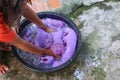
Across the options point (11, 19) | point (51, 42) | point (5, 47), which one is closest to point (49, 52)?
point (51, 42)

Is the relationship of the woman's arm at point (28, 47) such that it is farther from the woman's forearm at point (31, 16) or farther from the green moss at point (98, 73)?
the green moss at point (98, 73)

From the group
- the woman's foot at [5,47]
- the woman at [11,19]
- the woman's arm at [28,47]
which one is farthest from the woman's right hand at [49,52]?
the woman's foot at [5,47]

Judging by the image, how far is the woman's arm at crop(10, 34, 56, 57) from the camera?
1852 mm

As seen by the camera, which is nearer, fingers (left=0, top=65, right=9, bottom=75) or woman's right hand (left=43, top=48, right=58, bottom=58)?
woman's right hand (left=43, top=48, right=58, bottom=58)

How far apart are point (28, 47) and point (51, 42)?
1.48 feet

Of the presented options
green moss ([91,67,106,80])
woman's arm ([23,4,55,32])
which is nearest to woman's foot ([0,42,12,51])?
woman's arm ([23,4,55,32])

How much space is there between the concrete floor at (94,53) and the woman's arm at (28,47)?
0.72 feet

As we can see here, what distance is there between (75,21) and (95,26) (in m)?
0.20

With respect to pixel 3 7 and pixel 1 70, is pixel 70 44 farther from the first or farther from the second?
pixel 3 7

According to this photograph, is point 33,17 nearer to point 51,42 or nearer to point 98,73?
point 51,42

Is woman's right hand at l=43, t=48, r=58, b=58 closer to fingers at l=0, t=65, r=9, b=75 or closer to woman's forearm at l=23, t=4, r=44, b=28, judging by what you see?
woman's forearm at l=23, t=4, r=44, b=28

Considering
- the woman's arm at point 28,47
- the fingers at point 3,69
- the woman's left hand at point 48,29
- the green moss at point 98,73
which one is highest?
the woman's arm at point 28,47

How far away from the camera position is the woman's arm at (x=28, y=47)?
6.08 ft

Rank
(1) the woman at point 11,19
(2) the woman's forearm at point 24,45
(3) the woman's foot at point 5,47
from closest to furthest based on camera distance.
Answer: (1) the woman at point 11,19 < (2) the woman's forearm at point 24,45 < (3) the woman's foot at point 5,47
